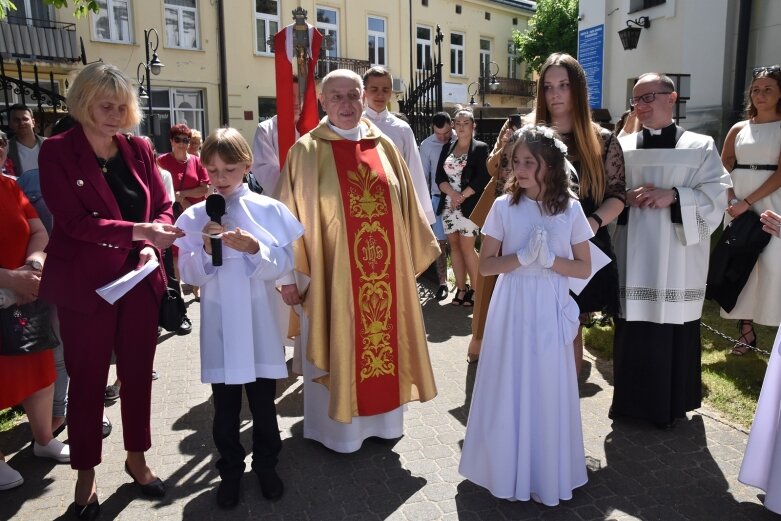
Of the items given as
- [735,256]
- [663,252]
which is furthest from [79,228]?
[735,256]

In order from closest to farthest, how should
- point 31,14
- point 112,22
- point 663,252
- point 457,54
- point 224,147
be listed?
point 224,147
point 663,252
point 31,14
point 112,22
point 457,54

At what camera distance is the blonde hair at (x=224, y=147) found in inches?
115

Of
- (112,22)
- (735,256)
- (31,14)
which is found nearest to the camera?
(735,256)

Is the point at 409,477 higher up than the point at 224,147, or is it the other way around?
the point at 224,147

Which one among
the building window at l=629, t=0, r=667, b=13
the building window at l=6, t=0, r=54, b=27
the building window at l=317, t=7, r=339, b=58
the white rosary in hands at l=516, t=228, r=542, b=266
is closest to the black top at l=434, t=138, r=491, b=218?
the white rosary in hands at l=516, t=228, r=542, b=266

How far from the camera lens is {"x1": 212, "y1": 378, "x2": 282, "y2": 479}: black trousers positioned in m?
3.04

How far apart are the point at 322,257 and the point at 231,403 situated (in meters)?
0.89

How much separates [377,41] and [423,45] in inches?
109

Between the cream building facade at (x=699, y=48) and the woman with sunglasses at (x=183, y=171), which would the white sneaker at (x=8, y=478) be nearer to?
the woman with sunglasses at (x=183, y=171)

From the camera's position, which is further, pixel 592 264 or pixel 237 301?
pixel 592 264

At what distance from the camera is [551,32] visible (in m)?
28.5

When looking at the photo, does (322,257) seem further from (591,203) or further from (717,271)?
(717,271)

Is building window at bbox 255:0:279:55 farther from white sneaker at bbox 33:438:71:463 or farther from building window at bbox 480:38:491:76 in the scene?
white sneaker at bbox 33:438:71:463

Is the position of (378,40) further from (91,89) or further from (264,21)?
(91,89)
